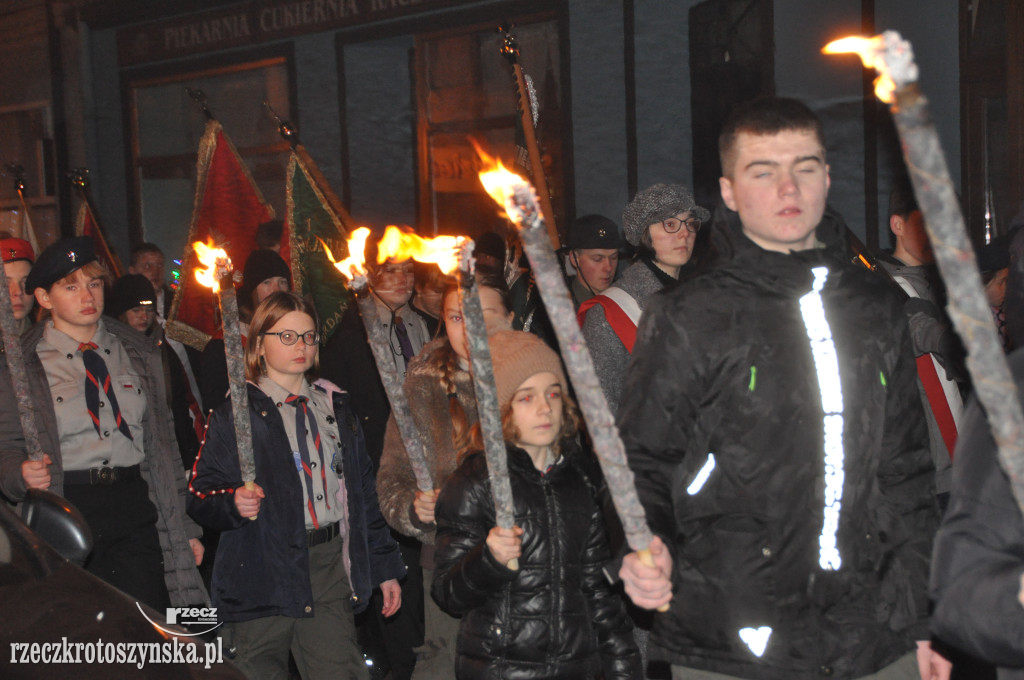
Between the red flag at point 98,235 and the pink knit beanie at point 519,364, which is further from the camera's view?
the red flag at point 98,235

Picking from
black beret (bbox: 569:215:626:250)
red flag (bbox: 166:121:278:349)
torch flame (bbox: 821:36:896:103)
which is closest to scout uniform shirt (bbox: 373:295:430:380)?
black beret (bbox: 569:215:626:250)

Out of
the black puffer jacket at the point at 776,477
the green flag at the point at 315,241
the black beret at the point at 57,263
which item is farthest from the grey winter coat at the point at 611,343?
the green flag at the point at 315,241

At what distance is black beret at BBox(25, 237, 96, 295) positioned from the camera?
17.9ft

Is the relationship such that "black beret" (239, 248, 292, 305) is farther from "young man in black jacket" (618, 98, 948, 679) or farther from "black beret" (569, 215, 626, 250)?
"young man in black jacket" (618, 98, 948, 679)

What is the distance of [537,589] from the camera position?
4.01 metres

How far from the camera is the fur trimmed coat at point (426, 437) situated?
481 centimetres

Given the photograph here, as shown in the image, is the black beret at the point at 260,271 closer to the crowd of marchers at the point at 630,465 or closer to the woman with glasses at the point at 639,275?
the crowd of marchers at the point at 630,465

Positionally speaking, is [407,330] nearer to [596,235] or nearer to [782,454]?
[596,235]

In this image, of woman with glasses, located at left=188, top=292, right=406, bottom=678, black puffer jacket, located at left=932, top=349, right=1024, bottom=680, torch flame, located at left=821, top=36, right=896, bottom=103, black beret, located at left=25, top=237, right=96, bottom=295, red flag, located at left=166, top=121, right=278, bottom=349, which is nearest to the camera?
torch flame, located at left=821, top=36, right=896, bottom=103

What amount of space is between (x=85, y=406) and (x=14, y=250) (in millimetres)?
2066

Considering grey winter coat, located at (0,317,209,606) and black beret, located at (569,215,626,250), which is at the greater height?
black beret, located at (569,215,626,250)

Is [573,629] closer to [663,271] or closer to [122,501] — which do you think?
[663,271]

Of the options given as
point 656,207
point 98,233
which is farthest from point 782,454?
point 98,233

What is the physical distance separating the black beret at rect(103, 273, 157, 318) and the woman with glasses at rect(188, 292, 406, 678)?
295 cm
